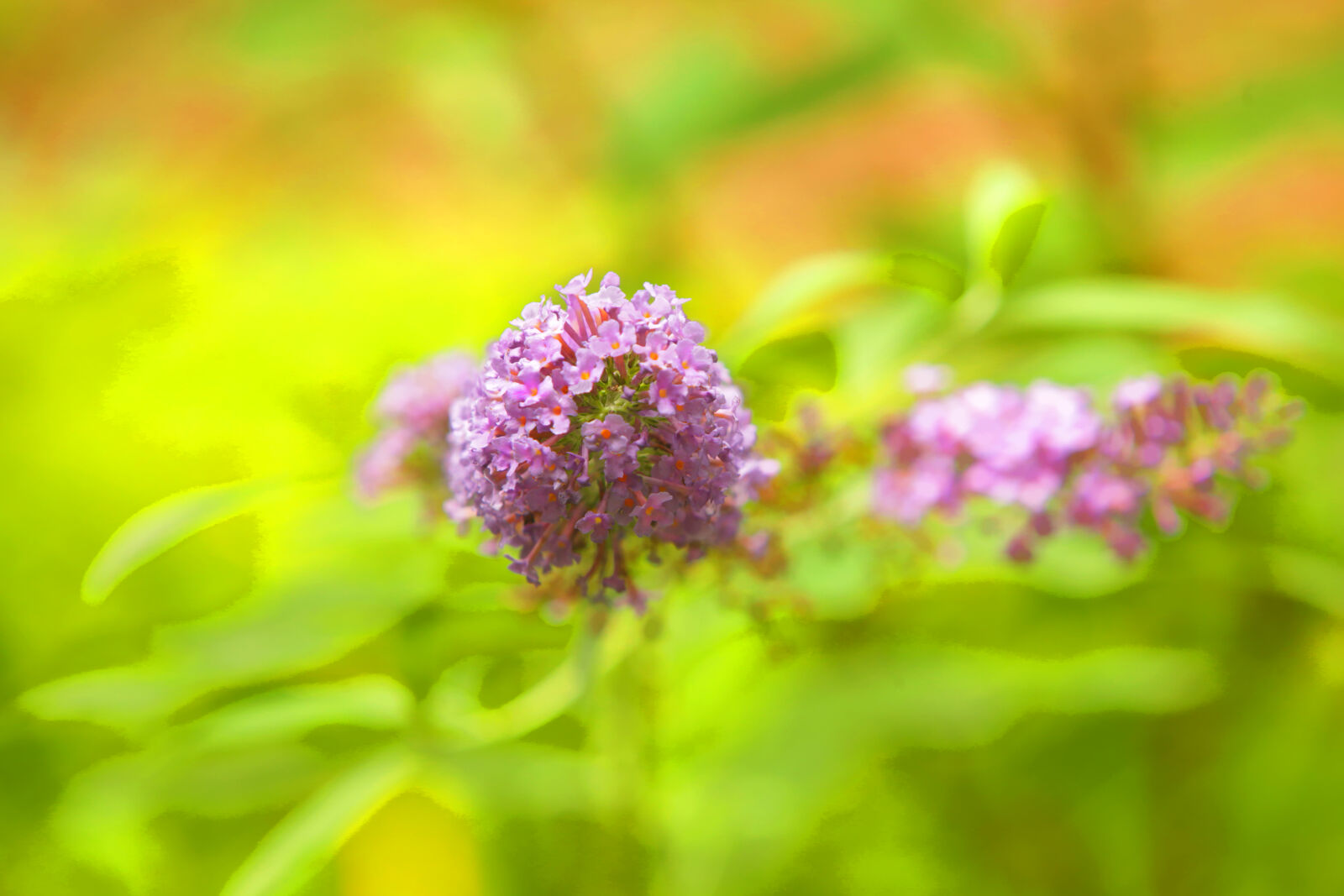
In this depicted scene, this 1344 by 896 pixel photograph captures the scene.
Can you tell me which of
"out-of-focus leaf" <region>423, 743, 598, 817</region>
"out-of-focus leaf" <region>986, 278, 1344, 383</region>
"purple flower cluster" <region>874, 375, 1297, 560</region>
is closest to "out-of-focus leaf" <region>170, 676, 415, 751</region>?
"out-of-focus leaf" <region>423, 743, 598, 817</region>

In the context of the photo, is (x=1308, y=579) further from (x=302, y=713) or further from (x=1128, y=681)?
(x=302, y=713)

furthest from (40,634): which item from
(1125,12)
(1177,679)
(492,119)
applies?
(1125,12)

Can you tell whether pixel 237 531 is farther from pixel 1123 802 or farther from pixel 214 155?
pixel 214 155

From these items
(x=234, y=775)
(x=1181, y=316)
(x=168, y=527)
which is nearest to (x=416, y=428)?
(x=168, y=527)

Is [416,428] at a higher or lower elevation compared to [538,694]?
higher

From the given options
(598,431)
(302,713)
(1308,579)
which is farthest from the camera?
(1308,579)

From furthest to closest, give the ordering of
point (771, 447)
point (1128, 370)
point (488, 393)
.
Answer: point (1128, 370) < point (771, 447) < point (488, 393)

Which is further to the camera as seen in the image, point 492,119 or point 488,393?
point 492,119
